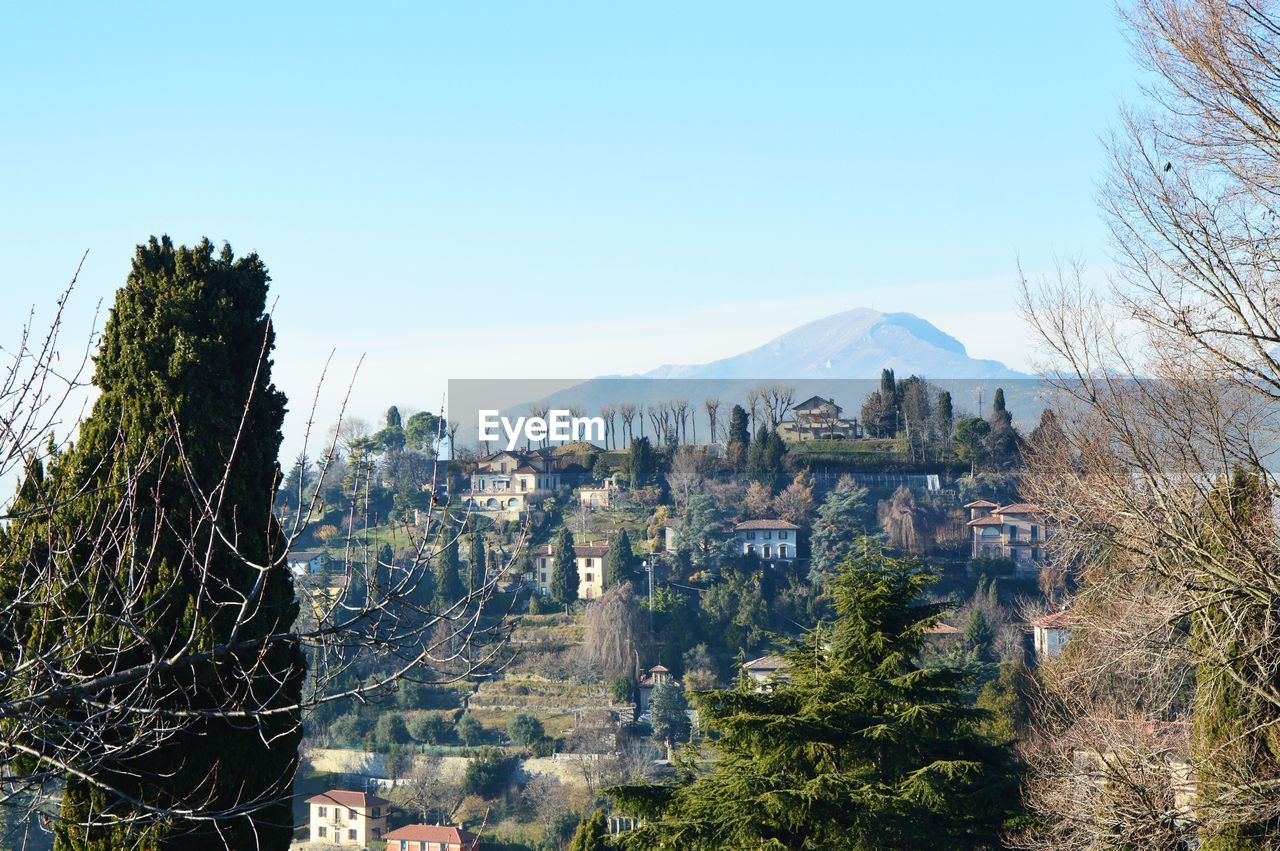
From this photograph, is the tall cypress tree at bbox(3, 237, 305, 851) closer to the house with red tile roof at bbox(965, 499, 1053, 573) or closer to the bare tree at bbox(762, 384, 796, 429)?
the house with red tile roof at bbox(965, 499, 1053, 573)

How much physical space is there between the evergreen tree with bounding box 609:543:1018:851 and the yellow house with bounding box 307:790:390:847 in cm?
2642

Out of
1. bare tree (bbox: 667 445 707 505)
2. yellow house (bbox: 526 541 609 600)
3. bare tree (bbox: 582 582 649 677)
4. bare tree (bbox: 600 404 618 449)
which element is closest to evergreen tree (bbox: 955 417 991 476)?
bare tree (bbox: 667 445 707 505)

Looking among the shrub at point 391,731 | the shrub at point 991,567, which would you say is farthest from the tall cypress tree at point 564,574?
the shrub at point 991,567

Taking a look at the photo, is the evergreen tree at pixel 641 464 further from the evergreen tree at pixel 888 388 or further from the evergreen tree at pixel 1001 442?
the evergreen tree at pixel 1001 442

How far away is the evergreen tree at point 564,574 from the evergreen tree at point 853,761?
Answer: 1756 inches

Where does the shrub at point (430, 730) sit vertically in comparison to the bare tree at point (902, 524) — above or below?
below

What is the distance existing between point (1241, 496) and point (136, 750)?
6.88m

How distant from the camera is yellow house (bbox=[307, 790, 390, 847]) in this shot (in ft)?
123

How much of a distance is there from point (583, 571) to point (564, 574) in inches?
104

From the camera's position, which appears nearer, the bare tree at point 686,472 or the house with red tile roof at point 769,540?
the house with red tile roof at point 769,540

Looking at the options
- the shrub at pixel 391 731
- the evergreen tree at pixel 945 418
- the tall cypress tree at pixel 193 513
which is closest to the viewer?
the tall cypress tree at pixel 193 513

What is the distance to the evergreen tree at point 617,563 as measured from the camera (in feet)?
190

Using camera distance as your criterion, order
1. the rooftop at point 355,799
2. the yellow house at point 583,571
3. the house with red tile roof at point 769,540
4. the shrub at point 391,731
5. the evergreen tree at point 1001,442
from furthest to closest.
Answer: the evergreen tree at point 1001,442
the house with red tile roof at point 769,540
the yellow house at point 583,571
the shrub at point 391,731
the rooftop at point 355,799

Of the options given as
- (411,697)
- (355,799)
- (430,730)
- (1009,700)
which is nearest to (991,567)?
(411,697)
